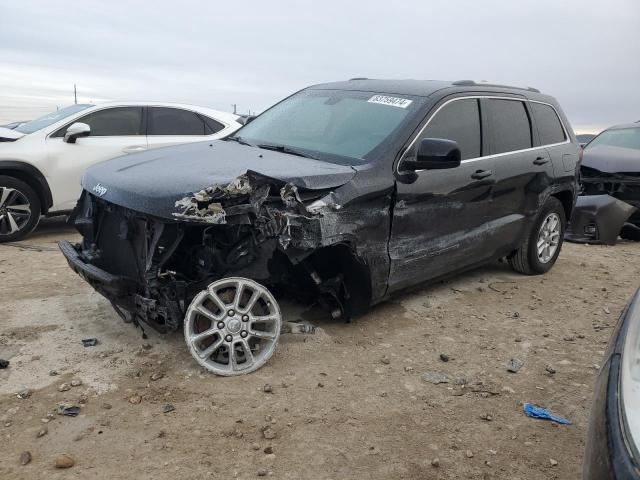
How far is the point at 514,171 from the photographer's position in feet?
17.0

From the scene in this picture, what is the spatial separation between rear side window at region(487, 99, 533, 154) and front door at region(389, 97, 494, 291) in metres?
0.23

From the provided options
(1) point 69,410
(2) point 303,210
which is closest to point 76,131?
(2) point 303,210

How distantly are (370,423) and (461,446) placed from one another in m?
0.48

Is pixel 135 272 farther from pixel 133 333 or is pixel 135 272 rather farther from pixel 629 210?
pixel 629 210

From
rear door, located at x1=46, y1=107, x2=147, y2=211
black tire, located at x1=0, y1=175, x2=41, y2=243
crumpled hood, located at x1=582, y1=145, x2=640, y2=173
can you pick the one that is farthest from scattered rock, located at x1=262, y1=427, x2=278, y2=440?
crumpled hood, located at x1=582, y1=145, x2=640, y2=173

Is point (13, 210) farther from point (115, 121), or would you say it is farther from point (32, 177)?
point (115, 121)

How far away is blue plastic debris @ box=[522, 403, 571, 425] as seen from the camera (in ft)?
10.5

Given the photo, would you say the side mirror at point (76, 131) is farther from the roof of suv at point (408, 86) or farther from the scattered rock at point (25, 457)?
the scattered rock at point (25, 457)

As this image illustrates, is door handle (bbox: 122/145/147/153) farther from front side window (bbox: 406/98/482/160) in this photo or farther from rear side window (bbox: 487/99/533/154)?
rear side window (bbox: 487/99/533/154)

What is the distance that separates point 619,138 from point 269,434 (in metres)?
8.48

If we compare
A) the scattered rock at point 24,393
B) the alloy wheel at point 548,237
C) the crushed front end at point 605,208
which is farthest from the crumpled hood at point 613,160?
the scattered rock at point 24,393

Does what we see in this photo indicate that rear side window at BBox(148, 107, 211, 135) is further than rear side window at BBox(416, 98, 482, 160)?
Yes

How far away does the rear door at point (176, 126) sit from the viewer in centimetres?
764

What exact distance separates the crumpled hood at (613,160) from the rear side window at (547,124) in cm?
202
